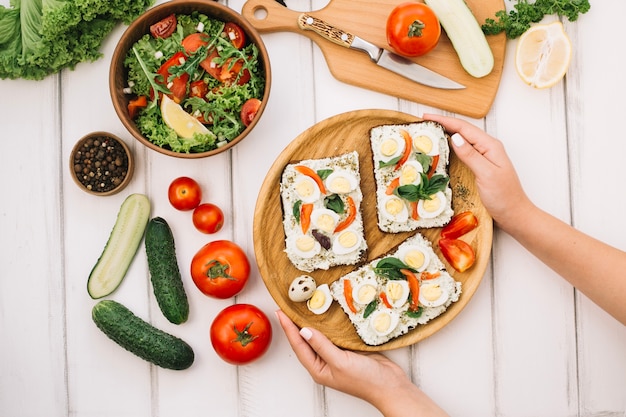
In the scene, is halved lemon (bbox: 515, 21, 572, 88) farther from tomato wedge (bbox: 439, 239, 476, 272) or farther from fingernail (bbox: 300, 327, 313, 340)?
fingernail (bbox: 300, 327, 313, 340)

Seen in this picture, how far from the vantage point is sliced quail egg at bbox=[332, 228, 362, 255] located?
2.22 metres

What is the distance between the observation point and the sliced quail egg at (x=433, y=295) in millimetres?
2215

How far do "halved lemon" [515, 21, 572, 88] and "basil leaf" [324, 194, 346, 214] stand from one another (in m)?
0.89

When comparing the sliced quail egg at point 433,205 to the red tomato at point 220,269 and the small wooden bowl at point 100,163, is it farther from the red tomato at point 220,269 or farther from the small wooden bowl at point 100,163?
the small wooden bowl at point 100,163

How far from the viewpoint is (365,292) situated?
223cm

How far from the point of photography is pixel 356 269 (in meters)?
2.29

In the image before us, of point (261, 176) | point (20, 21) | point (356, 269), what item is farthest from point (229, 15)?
point (356, 269)

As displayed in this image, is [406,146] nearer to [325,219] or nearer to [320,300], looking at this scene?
[325,219]

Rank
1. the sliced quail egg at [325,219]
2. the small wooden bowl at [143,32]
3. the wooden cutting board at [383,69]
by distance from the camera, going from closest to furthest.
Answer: the small wooden bowl at [143,32]
the sliced quail egg at [325,219]
the wooden cutting board at [383,69]

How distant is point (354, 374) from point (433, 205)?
72 cm

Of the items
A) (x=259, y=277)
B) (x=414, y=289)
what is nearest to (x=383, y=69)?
(x=414, y=289)

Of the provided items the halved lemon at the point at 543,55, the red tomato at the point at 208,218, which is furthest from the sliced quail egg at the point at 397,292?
the halved lemon at the point at 543,55

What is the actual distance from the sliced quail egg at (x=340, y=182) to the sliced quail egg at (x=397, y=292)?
0.40m

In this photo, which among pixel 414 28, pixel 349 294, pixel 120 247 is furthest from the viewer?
pixel 120 247
